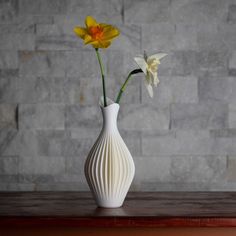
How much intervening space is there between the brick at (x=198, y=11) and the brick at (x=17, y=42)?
0.65 metres

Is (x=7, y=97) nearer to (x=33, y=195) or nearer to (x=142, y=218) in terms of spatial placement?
(x=33, y=195)

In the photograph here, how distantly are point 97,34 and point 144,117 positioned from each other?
2.30 ft

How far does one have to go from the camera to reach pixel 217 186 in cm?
254

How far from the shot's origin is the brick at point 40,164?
8.25 feet

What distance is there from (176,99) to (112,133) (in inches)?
25.6

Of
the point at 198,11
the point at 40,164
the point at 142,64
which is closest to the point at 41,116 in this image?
the point at 40,164

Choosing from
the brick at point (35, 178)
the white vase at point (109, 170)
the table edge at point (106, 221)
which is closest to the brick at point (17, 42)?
the brick at point (35, 178)

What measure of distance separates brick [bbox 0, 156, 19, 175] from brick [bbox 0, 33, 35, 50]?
0.50 m

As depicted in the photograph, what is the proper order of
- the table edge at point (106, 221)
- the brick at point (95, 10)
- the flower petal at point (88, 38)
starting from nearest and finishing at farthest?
1. the table edge at point (106, 221)
2. the flower petal at point (88, 38)
3. the brick at point (95, 10)

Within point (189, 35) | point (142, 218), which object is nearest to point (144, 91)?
point (189, 35)

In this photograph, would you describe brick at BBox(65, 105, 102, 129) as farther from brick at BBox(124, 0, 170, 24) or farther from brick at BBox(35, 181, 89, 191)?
brick at BBox(124, 0, 170, 24)

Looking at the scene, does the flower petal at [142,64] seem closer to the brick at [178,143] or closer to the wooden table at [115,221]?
the wooden table at [115,221]

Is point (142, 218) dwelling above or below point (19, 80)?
below

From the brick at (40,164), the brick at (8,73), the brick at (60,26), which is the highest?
the brick at (60,26)
